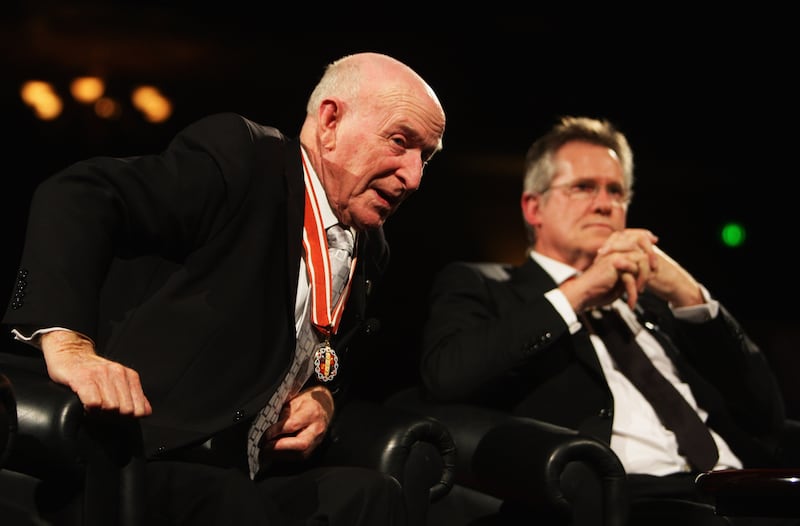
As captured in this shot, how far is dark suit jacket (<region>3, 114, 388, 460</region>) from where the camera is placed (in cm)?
151

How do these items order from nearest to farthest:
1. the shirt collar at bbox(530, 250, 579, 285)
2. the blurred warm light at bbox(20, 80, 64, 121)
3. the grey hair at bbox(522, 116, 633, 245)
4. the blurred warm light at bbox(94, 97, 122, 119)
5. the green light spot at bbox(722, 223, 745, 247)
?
1. the shirt collar at bbox(530, 250, 579, 285)
2. the grey hair at bbox(522, 116, 633, 245)
3. the blurred warm light at bbox(20, 80, 64, 121)
4. the blurred warm light at bbox(94, 97, 122, 119)
5. the green light spot at bbox(722, 223, 745, 247)

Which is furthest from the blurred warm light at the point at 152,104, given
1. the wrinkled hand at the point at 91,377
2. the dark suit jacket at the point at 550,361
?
the wrinkled hand at the point at 91,377

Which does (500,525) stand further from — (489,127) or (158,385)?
(489,127)

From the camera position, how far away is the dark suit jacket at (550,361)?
7.96ft

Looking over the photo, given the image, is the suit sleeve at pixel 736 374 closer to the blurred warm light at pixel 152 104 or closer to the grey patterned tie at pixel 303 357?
the grey patterned tie at pixel 303 357

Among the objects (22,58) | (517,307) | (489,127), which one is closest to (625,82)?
(489,127)

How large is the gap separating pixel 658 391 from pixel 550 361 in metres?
0.30

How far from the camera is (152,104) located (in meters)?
3.82

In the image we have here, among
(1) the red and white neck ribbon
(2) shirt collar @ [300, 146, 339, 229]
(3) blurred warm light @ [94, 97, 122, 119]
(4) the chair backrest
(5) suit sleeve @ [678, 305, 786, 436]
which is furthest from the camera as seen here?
(3) blurred warm light @ [94, 97, 122, 119]

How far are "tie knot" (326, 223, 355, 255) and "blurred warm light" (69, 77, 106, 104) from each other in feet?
7.55

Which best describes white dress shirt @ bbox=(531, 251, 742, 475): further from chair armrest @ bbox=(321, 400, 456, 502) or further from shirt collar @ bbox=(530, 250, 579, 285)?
chair armrest @ bbox=(321, 400, 456, 502)

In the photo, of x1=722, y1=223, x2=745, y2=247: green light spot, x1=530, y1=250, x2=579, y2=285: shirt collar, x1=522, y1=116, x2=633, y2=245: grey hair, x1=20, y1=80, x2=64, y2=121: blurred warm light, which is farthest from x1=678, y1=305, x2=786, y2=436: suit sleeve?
x1=722, y1=223, x2=745, y2=247: green light spot

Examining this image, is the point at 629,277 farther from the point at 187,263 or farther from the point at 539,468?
the point at 187,263

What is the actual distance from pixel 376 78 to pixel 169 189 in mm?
495
